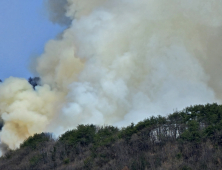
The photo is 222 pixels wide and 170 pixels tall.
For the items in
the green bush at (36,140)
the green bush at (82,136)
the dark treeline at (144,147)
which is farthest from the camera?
the green bush at (36,140)

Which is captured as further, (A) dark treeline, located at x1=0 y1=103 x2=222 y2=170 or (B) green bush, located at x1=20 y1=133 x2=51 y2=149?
(B) green bush, located at x1=20 y1=133 x2=51 y2=149

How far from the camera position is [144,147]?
22.0m

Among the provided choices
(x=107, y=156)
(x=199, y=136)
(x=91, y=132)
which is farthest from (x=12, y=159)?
(x=199, y=136)

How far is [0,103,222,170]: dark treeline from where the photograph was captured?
60.8ft

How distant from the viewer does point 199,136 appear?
20.0m

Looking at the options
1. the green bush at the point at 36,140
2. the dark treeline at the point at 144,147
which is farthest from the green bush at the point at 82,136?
the green bush at the point at 36,140

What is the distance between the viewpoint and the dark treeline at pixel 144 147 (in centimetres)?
1853

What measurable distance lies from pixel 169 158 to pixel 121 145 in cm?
471

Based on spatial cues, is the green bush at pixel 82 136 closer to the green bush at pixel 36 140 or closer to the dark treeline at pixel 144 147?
the dark treeline at pixel 144 147

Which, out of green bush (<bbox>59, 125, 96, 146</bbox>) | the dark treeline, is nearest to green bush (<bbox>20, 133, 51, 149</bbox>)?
the dark treeline

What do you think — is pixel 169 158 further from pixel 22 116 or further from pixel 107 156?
pixel 22 116

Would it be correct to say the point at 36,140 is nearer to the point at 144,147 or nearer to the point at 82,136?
the point at 82,136

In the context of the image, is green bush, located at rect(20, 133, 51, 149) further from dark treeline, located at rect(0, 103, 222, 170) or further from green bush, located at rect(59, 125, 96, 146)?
green bush, located at rect(59, 125, 96, 146)

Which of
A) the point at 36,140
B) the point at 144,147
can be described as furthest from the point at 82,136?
the point at 144,147
